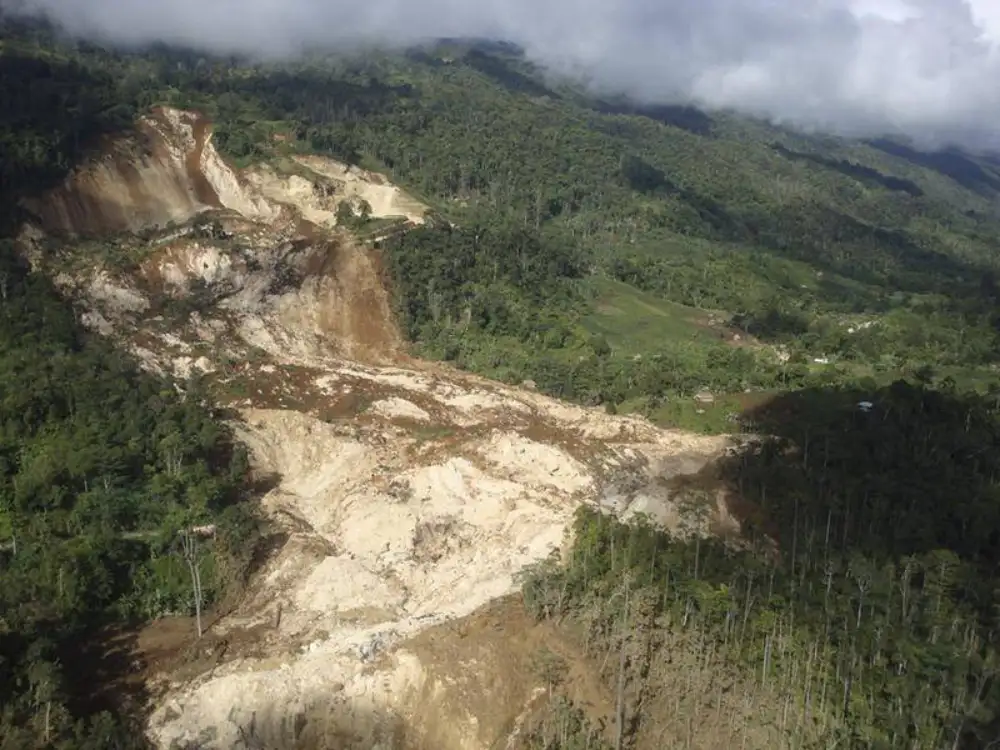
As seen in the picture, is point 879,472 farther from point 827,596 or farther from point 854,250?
point 854,250

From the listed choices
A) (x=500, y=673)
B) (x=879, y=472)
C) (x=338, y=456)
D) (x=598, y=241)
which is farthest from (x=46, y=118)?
(x=879, y=472)

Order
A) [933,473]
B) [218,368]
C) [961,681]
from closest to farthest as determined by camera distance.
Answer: [961,681] → [933,473] → [218,368]

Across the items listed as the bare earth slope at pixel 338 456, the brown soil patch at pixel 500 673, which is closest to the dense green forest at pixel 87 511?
the bare earth slope at pixel 338 456

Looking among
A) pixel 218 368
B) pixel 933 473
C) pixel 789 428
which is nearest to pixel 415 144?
pixel 218 368

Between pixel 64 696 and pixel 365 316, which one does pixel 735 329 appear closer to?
pixel 365 316

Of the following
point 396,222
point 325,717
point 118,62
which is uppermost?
point 118,62

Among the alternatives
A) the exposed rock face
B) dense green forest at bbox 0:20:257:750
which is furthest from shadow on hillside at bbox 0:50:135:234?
dense green forest at bbox 0:20:257:750
